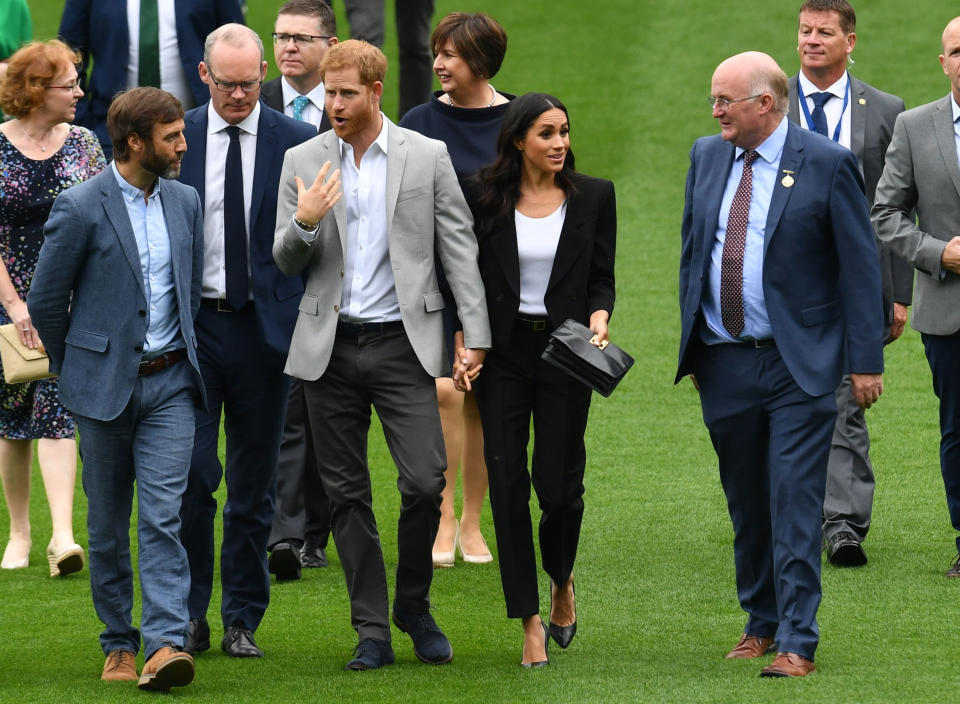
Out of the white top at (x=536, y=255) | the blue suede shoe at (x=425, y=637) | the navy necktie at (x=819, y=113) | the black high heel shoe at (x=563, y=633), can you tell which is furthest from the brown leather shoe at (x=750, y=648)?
the navy necktie at (x=819, y=113)

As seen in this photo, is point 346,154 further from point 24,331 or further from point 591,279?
point 24,331

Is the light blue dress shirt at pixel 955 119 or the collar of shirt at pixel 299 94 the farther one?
the collar of shirt at pixel 299 94

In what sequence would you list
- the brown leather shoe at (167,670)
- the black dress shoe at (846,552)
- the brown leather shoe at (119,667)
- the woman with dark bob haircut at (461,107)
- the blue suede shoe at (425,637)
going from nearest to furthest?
1. the brown leather shoe at (167,670)
2. the brown leather shoe at (119,667)
3. the blue suede shoe at (425,637)
4. the woman with dark bob haircut at (461,107)
5. the black dress shoe at (846,552)

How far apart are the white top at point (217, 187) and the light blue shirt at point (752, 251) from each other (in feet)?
5.66

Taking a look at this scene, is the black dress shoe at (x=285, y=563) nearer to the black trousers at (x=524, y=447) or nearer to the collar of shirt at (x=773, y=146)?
the black trousers at (x=524, y=447)

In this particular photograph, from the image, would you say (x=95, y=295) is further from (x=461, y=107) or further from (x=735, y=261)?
(x=735, y=261)

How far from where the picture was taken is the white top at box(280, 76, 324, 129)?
8.17 metres

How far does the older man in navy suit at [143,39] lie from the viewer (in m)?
9.27

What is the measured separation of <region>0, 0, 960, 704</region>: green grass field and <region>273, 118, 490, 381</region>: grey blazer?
45.0 inches

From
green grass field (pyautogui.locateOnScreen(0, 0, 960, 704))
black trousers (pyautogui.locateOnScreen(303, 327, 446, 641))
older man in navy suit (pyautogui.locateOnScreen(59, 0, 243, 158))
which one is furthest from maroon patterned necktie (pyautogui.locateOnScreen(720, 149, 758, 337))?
older man in navy suit (pyautogui.locateOnScreen(59, 0, 243, 158))

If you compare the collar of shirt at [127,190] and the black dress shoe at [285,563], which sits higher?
the collar of shirt at [127,190]

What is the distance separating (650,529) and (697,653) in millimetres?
1974

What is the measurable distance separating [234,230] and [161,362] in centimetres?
69

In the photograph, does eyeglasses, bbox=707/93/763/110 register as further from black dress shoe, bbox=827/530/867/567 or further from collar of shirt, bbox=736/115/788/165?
black dress shoe, bbox=827/530/867/567
